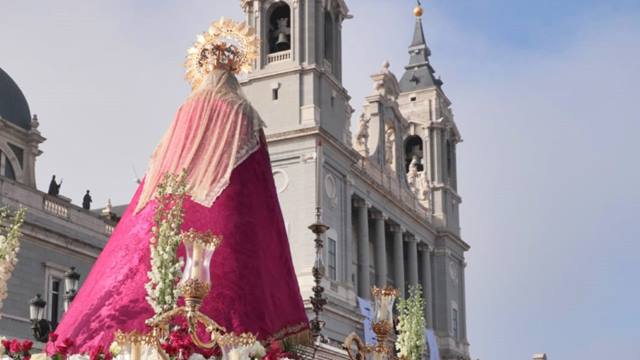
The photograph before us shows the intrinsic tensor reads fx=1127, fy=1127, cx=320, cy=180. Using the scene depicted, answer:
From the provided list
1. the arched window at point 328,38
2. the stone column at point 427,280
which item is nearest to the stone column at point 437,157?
the stone column at point 427,280

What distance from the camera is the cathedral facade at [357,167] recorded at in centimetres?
3766

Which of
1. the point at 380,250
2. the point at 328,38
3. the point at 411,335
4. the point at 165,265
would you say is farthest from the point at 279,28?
the point at 165,265

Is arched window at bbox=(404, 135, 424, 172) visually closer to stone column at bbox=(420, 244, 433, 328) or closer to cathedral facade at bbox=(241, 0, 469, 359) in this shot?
cathedral facade at bbox=(241, 0, 469, 359)

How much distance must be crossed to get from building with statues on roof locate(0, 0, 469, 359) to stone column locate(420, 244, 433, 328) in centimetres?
7

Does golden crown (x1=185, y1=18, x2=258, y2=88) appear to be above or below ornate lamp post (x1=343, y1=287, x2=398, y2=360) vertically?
above

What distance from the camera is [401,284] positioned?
48312 mm

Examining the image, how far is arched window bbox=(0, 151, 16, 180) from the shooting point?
118 ft

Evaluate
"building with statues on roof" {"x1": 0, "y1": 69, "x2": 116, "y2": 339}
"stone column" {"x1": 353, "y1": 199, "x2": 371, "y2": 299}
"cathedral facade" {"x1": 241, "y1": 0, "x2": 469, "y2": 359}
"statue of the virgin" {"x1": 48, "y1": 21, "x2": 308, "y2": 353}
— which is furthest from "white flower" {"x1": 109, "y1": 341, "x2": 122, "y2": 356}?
"stone column" {"x1": 353, "y1": 199, "x2": 371, "y2": 299}

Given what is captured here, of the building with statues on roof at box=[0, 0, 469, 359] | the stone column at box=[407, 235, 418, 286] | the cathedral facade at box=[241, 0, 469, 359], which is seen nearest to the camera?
the building with statues on roof at box=[0, 0, 469, 359]

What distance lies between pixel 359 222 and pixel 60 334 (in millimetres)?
31325

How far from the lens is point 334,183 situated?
39250 mm

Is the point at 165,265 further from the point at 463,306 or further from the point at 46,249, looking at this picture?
the point at 463,306

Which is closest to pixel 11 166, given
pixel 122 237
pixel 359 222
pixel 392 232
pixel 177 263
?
pixel 359 222

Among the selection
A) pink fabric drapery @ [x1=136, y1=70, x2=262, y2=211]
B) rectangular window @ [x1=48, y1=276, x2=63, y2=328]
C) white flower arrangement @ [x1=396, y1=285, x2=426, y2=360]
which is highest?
rectangular window @ [x1=48, y1=276, x2=63, y2=328]
